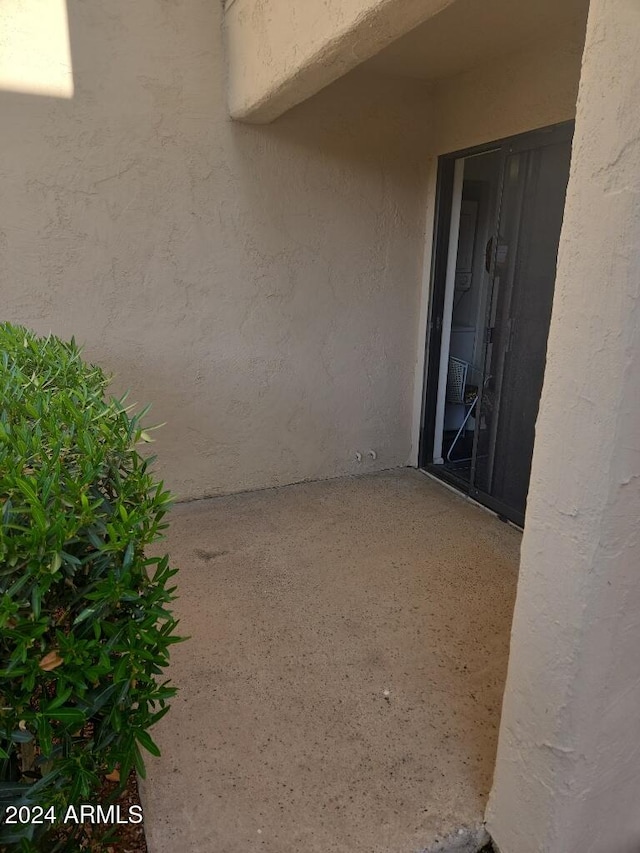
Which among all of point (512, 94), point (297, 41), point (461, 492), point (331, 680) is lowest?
point (331, 680)

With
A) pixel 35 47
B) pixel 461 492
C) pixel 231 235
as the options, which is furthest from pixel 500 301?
pixel 35 47

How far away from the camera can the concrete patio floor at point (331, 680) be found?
157 centimetres

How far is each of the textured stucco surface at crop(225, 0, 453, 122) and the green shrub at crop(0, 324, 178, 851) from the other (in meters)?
1.56

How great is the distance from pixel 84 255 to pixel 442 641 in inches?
107

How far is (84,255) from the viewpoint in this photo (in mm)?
3066

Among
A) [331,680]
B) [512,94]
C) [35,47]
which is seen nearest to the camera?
[331,680]

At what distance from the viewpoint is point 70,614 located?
1020 millimetres

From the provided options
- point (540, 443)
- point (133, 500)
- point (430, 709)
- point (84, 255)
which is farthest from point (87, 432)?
point (84, 255)

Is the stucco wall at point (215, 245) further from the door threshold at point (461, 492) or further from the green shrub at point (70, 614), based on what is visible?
the green shrub at point (70, 614)

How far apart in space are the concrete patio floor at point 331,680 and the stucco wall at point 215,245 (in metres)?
0.73

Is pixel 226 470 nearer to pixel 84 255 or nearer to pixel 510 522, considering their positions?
pixel 84 255

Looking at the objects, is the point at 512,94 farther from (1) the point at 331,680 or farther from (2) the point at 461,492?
(1) the point at 331,680

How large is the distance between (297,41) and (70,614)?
7.51 feet

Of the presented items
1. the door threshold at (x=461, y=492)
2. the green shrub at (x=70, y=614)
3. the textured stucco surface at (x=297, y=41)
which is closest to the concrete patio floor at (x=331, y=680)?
the door threshold at (x=461, y=492)
